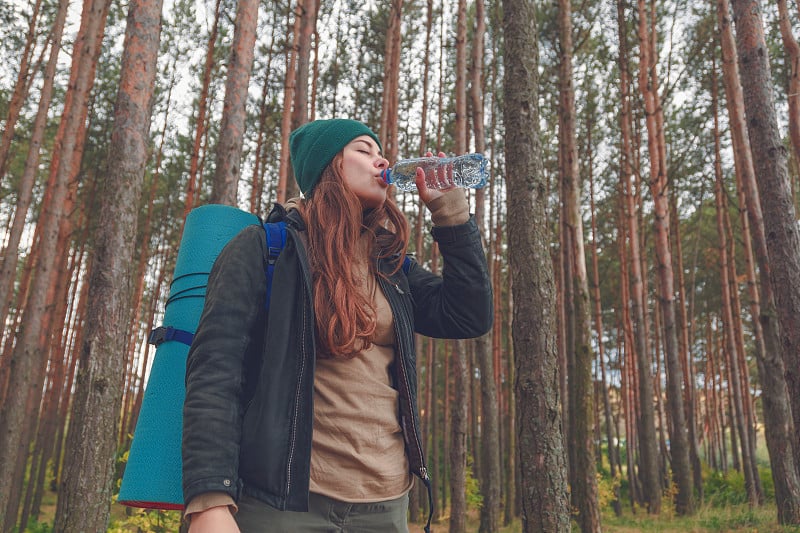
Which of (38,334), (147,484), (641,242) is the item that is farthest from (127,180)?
(641,242)

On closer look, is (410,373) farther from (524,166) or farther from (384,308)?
(524,166)

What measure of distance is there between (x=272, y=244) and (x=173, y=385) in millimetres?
639

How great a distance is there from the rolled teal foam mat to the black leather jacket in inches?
16.3

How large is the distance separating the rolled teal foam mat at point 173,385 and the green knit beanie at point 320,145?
37 cm

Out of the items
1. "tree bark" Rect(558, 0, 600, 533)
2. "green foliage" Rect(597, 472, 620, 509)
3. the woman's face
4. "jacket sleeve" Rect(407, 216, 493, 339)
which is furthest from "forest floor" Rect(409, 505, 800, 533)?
the woman's face

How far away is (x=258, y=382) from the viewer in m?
1.45

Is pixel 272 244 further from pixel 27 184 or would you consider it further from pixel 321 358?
pixel 27 184

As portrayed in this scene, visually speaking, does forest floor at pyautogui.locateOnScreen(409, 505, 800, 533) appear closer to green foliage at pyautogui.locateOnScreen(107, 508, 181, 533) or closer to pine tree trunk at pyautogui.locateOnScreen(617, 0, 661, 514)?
pine tree trunk at pyautogui.locateOnScreen(617, 0, 661, 514)

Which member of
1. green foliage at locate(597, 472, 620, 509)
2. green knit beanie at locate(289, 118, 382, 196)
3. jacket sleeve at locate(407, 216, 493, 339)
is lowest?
green foliage at locate(597, 472, 620, 509)

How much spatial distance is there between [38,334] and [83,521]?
5.62 m

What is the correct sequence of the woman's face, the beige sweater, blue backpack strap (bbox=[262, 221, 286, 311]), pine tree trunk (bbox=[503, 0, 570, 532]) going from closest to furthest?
1. the beige sweater
2. blue backpack strap (bbox=[262, 221, 286, 311])
3. the woman's face
4. pine tree trunk (bbox=[503, 0, 570, 532])

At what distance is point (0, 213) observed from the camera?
17625 millimetres

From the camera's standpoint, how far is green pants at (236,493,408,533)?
4.51 feet

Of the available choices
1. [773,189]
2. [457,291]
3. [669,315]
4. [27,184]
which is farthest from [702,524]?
[27,184]
